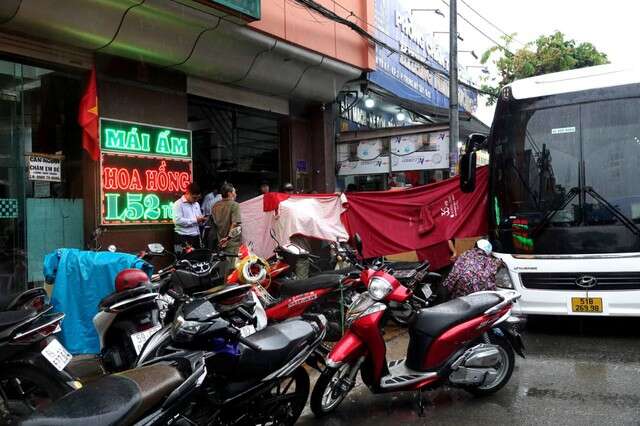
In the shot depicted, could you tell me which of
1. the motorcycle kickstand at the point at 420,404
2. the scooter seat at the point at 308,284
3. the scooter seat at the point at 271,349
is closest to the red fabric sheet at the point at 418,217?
the scooter seat at the point at 308,284

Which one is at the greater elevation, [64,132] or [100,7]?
[100,7]

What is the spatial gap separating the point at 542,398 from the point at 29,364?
3.93 metres

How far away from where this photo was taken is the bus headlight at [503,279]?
22.8ft

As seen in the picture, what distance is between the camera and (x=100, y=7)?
795 cm

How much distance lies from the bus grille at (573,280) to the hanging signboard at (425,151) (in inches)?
205

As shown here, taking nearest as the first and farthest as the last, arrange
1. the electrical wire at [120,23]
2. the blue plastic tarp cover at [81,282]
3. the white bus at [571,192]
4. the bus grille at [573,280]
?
the blue plastic tarp cover at [81,282], the bus grille at [573,280], the white bus at [571,192], the electrical wire at [120,23]

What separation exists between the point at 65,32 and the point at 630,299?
25.5 feet

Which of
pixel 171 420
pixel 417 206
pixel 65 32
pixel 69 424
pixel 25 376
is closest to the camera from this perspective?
pixel 69 424

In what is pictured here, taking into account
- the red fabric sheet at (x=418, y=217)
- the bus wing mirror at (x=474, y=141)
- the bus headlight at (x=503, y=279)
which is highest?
the bus wing mirror at (x=474, y=141)

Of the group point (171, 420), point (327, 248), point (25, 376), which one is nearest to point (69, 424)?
point (171, 420)

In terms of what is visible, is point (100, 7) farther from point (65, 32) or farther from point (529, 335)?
point (529, 335)

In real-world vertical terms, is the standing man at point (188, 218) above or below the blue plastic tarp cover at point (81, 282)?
above

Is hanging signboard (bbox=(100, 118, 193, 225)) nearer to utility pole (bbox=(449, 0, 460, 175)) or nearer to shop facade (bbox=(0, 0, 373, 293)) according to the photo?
shop facade (bbox=(0, 0, 373, 293))

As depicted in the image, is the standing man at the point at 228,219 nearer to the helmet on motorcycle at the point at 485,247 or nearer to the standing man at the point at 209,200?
the standing man at the point at 209,200
